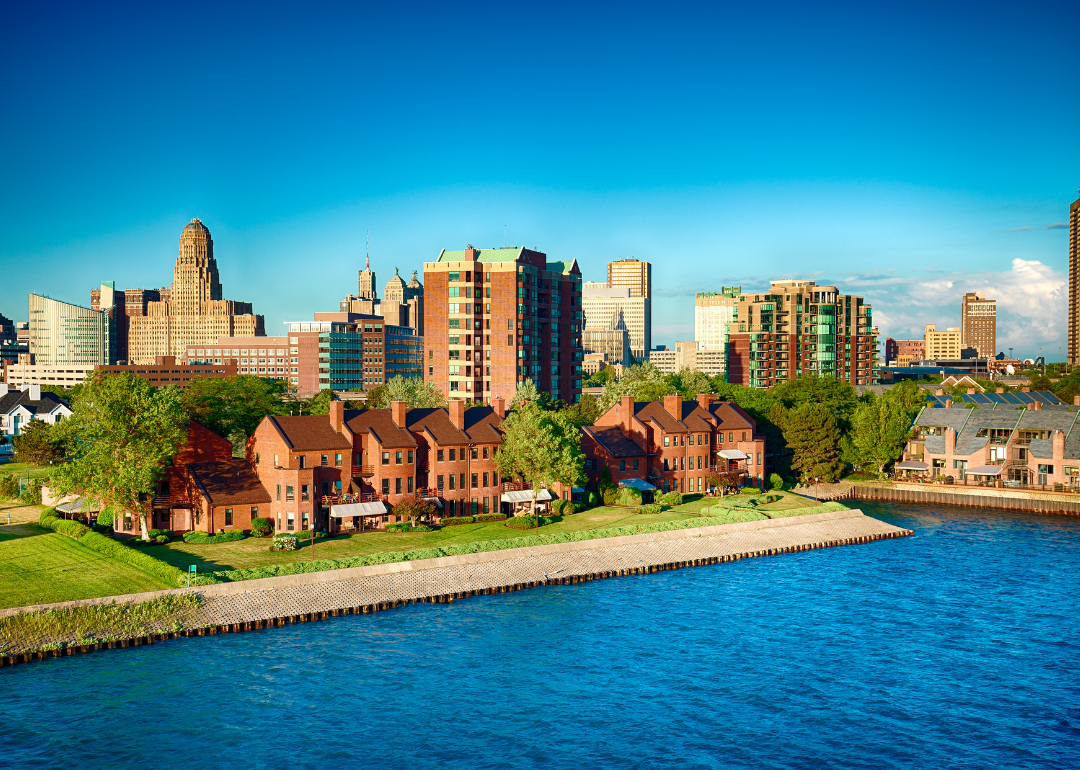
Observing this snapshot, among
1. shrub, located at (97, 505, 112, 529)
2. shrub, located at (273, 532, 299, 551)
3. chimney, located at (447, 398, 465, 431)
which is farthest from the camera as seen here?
chimney, located at (447, 398, 465, 431)

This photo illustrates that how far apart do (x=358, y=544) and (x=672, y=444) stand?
45738mm

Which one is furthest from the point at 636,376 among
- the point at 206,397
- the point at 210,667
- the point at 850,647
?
the point at 210,667

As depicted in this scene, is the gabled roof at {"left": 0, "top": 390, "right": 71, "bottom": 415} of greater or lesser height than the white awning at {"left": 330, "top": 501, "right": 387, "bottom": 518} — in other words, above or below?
above

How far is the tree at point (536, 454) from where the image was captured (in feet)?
306

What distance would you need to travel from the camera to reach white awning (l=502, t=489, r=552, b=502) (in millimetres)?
92625

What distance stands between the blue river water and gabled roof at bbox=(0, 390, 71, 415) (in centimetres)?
14902

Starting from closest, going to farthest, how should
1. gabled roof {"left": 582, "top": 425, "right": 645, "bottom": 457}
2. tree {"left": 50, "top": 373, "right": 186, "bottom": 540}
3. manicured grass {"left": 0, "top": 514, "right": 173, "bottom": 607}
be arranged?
manicured grass {"left": 0, "top": 514, "right": 173, "bottom": 607}, tree {"left": 50, "top": 373, "right": 186, "bottom": 540}, gabled roof {"left": 582, "top": 425, "right": 645, "bottom": 457}

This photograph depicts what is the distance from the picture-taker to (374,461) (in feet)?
291

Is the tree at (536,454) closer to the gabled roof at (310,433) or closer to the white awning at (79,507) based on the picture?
the gabled roof at (310,433)

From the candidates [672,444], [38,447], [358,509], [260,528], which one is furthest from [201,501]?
[38,447]

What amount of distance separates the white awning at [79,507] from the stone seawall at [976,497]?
9272cm

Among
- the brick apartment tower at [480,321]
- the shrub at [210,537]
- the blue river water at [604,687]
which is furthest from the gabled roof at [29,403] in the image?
the blue river water at [604,687]

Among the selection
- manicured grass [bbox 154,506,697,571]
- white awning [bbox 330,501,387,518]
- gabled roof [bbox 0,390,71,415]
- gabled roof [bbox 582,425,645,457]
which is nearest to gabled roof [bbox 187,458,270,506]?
manicured grass [bbox 154,506,697,571]

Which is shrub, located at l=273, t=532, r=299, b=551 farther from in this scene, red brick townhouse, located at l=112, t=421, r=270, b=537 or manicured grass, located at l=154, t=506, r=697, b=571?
red brick townhouse, located at l=112, t=421, r=270, b=537
